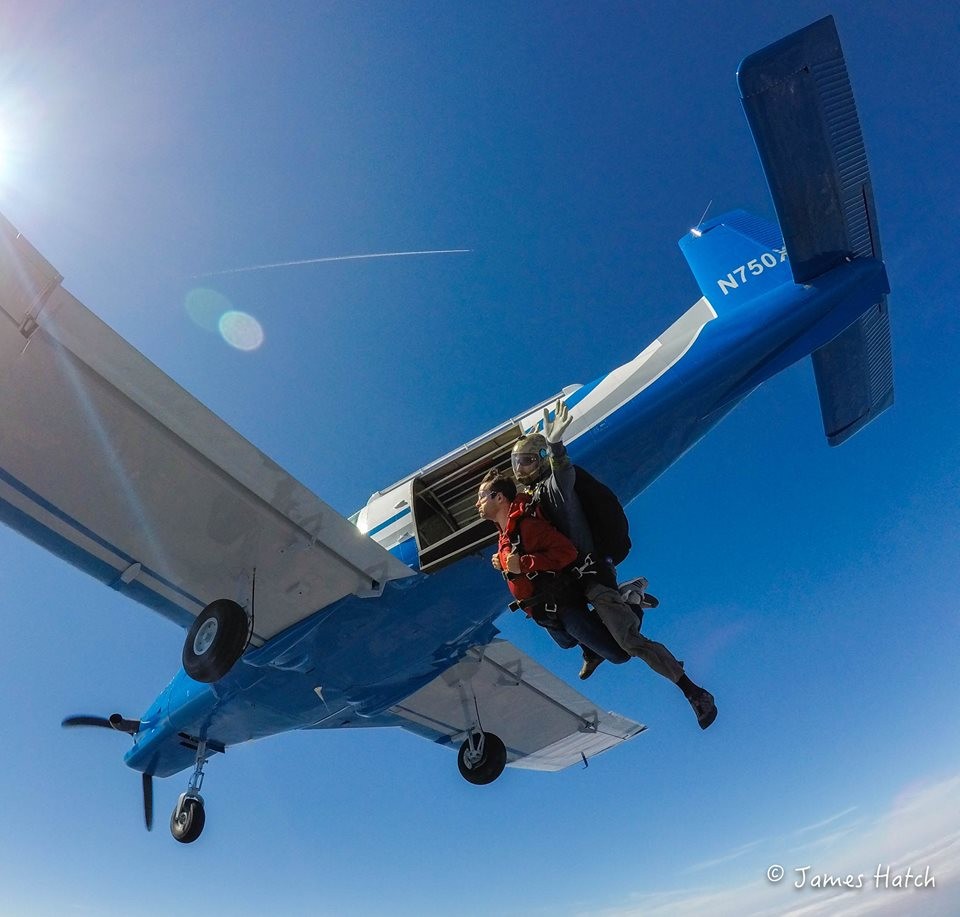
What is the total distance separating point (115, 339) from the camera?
6.29m

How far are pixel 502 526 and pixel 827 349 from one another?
647 centimetres

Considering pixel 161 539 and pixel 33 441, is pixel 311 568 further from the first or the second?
pixel 33 441

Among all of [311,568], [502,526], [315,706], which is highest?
[311,568]

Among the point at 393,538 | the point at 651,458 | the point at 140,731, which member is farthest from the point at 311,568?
the point at 140,731

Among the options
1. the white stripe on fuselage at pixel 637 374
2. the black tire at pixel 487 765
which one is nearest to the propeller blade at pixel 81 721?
the black tire at pixel 487 765

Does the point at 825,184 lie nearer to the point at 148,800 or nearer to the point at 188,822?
the point at 188,822

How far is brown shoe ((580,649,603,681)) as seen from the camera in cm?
453

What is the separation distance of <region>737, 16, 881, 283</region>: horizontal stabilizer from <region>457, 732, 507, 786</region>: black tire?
8441 mm

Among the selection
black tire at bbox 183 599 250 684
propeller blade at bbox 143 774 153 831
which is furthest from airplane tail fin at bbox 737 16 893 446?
propeller blade at bbox 143 774 153 831

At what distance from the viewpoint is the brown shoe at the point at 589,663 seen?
453 cm

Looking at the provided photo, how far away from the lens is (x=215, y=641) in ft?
25.0

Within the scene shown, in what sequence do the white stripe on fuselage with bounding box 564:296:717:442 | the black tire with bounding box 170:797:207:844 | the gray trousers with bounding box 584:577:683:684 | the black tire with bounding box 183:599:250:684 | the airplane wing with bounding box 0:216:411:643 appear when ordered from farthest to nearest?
the black tire with bounding box 170:797:207:844
the white stripe on fuselage with bounding box 564:296:717:442
the black tire with bounding box 183:599:250:684
the airplane wing with bounding box 0:216:411:643
the gray trousers with bounding box 584:577:683:684

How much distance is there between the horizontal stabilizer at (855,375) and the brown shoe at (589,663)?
6.08 m

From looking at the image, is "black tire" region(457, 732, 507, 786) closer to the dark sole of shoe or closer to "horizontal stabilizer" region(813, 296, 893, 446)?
"horizontal stabilizer" region(813, 296, 893, 446)
